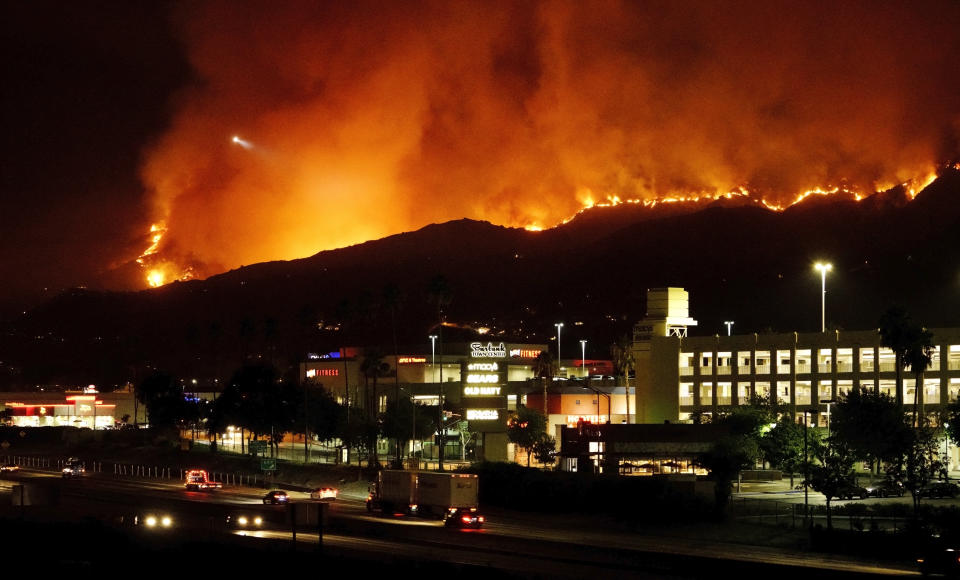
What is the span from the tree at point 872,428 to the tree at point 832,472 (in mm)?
981

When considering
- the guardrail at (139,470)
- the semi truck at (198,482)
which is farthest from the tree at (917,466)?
the semi truck at (198,482)

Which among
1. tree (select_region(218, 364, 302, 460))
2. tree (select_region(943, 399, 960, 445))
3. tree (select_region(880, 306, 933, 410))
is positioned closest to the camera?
tree (select_region(943, 399, 960, 445))

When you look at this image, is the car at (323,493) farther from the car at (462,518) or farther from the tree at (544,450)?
the tree at (544,450)

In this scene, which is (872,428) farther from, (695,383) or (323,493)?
(695,383)

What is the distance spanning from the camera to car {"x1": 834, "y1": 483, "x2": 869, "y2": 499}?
80.2 m

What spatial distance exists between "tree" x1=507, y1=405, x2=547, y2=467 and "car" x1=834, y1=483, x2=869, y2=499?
2076 inches

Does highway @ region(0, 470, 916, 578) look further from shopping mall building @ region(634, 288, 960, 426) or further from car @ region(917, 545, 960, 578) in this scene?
shopping mall building @ region(634, 288, 960, 426)

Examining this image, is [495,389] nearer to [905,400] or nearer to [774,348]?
[774,348]

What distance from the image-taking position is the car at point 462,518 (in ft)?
235

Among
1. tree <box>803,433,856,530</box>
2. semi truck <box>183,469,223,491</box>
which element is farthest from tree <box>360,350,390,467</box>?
tree <box>803,433,856,530</box>

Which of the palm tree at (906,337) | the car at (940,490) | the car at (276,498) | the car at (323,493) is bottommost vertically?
Answer: the car at (323,493)

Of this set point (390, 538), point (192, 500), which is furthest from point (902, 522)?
point (192, 500)

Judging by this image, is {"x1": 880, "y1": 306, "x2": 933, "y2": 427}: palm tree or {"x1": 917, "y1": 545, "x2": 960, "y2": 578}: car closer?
{"x1": 917, "y1": 545, "x2": 960, "y2": 578}: car

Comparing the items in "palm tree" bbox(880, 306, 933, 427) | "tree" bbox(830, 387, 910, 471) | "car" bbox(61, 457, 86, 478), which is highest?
"palm tree" bbox(880, 306, 933, 427)
